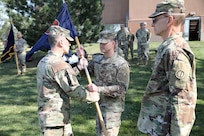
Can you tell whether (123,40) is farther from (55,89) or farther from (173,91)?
(173,91)

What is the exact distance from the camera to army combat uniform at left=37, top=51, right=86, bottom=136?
3.10m

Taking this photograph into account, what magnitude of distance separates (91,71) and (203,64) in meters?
9.71

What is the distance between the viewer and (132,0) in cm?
2623

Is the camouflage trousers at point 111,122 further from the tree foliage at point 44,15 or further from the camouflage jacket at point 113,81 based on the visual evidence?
the tree foliage at point 44,15

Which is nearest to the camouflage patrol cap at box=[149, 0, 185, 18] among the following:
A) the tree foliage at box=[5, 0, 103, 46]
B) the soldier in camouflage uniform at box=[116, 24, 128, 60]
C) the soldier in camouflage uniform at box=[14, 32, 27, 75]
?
the soldier in camouflage uniform at box=[14, 32, 27, 75]

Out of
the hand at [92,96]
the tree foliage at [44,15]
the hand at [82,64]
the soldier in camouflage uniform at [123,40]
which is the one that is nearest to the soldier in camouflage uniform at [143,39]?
the soldier in camouflage uniform at [123,40]

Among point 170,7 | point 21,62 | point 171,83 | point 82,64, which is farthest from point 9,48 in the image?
point 171,83

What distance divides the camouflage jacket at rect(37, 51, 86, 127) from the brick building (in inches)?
820

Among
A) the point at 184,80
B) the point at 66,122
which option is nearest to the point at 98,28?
the point at 66,122

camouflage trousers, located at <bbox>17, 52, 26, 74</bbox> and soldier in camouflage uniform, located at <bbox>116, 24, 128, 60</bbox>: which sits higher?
soldier in camouflage uniform, located at <bbox>116, 24, 128, 60</bbox>

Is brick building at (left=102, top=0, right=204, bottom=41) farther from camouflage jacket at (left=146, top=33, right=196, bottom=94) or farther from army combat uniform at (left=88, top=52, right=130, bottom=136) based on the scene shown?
camouflage jacket at (left=146, top=33, right=196, bottom=94)

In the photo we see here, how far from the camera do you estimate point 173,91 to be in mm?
2256

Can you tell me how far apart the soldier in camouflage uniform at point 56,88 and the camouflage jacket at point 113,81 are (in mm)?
311

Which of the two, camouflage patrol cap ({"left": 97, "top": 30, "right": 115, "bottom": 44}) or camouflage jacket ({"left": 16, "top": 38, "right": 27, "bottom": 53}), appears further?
camouflage jacket ({"left": 16, "top": 38, "right": 27, "bottom": 53})
